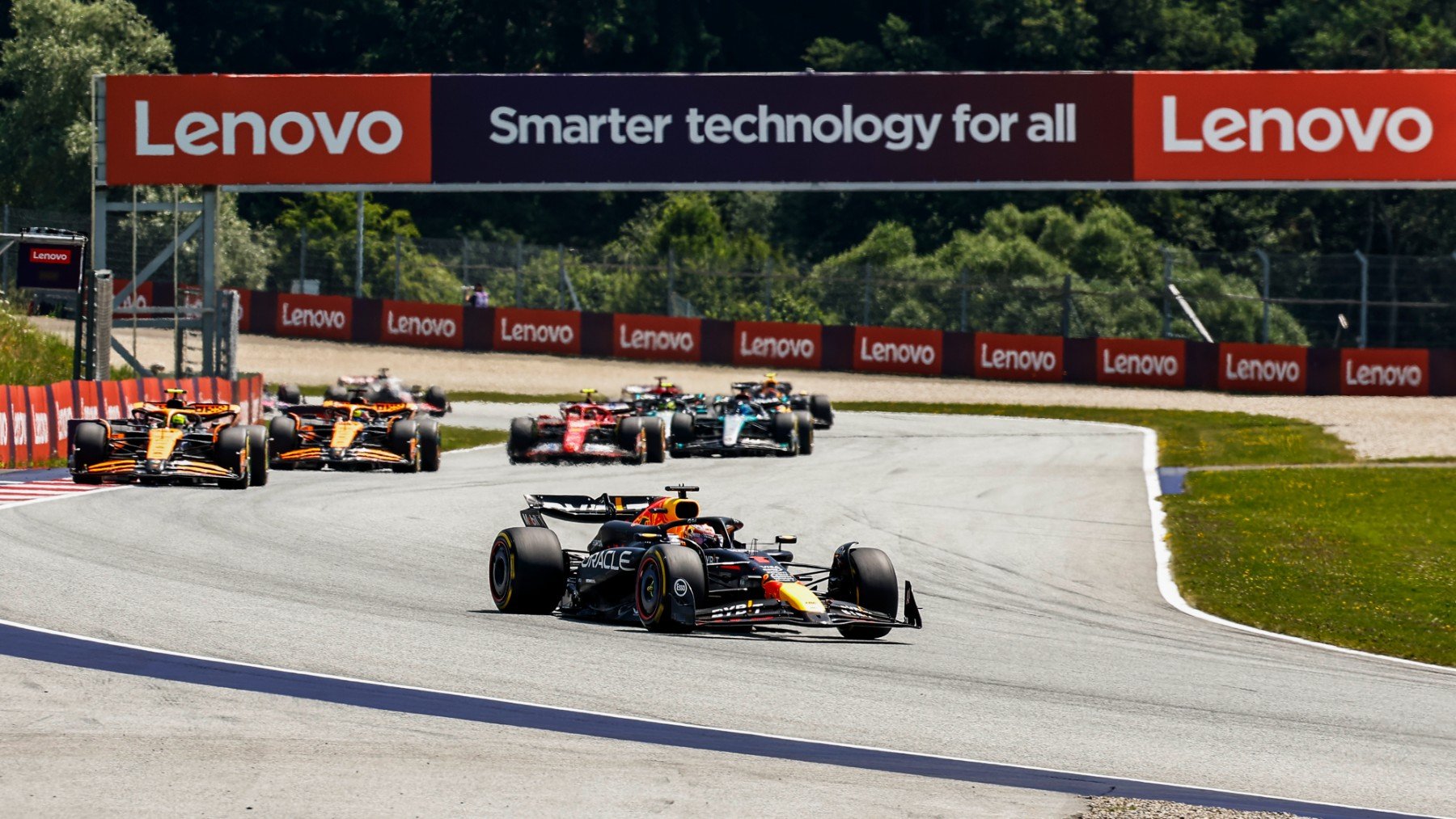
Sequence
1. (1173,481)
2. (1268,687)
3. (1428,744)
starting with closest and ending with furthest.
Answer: (1428,744) → (1268,687) → (1173,481)

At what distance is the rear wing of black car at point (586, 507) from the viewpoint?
46.3ft

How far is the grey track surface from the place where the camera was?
9.30m

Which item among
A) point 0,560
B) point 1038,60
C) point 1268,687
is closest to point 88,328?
point 0,560

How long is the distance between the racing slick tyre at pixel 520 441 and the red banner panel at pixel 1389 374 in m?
23.6

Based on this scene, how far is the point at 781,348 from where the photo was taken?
49.8m

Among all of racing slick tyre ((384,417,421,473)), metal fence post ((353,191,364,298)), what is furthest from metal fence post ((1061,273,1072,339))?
racing slick tyre ((384,417,421,473))

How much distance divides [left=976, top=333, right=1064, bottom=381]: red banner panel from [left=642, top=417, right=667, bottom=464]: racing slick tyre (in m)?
21.5

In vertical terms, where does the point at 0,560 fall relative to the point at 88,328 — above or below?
below

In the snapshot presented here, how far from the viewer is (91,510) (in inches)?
727

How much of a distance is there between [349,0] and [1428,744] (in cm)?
7441

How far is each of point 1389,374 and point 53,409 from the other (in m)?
30.8

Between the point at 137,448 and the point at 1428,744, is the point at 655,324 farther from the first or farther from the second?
the point at 1428,744

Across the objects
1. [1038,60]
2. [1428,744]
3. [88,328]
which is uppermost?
[1038,60]

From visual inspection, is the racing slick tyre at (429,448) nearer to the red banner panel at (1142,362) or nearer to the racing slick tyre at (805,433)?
the racing slick tyre at (805,433)
